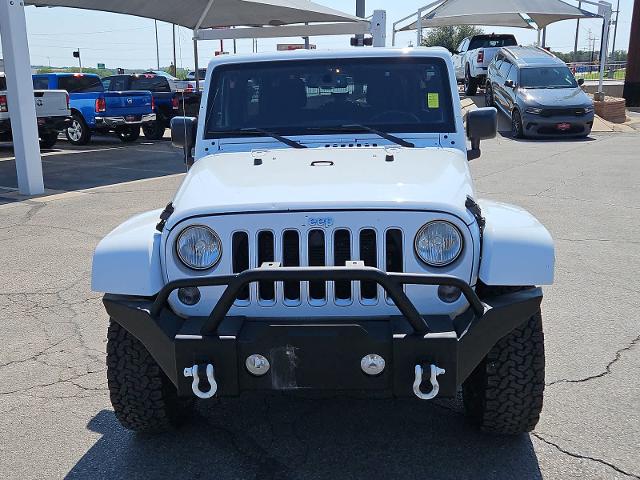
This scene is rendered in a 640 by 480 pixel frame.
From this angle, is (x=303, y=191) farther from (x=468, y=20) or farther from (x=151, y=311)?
(x=468, y=20)

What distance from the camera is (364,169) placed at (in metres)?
3.33

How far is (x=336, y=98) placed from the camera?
4.13 meters

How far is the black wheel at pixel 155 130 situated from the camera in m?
18.2

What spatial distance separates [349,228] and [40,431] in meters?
1.87

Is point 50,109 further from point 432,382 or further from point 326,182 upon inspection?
point 432,382

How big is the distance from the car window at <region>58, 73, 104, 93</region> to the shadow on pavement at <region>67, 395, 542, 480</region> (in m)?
15.1

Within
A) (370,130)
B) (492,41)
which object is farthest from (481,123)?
(492,41)

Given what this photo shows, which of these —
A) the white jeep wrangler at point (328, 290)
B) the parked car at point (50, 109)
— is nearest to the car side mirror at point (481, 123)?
the white jeep wrangler at point (328, 290)

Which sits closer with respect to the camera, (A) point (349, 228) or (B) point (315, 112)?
(A) point (349, 228)

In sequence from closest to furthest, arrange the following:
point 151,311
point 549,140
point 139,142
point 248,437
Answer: point 151,311 → point 248,437 → point 549,140 → point 139,142

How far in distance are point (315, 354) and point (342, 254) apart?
0.48 m

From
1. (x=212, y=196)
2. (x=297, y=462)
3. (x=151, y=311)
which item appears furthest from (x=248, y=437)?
(x=212, y=196)

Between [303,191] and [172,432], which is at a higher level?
[303,191]

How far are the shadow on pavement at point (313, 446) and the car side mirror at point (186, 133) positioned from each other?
1.68 meters
